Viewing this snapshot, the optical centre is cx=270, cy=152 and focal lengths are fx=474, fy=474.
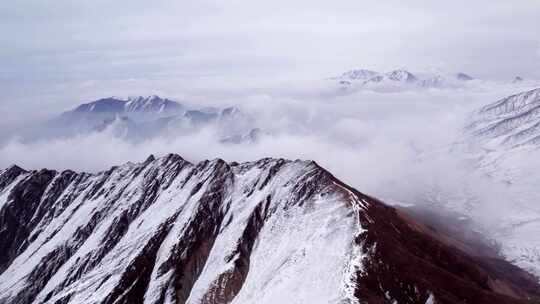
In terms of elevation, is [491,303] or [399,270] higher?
[399,270]

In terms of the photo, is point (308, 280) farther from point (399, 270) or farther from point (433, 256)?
point (433, 256)

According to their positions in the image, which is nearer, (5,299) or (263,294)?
(263,294)

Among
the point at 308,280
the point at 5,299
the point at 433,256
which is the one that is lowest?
the point at 5,299

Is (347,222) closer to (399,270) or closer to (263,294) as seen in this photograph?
(399,270)

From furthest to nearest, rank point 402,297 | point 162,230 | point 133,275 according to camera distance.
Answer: point 162,230
point 133,275
point 402,297

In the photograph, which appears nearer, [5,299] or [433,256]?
[433,256]

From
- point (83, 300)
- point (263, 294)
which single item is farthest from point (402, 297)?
point (83, 300)

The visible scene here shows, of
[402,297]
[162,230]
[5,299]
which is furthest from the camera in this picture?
[5,299]

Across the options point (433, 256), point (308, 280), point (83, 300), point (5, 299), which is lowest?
point (5, 299)

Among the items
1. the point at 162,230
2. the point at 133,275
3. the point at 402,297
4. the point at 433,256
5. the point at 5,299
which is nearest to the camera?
the point at 402,297

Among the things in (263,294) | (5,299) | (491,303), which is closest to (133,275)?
(263,294)
